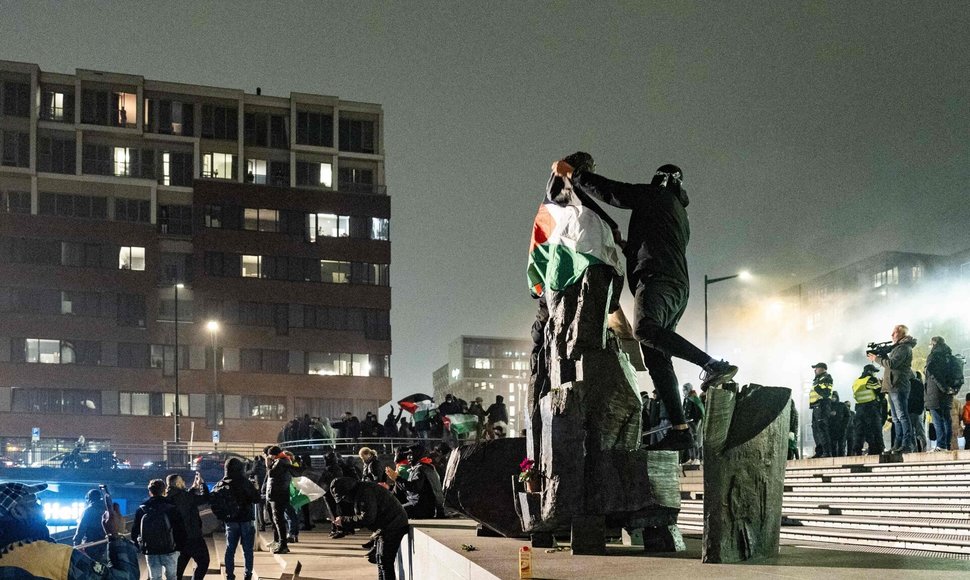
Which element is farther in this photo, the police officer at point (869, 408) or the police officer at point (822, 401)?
the police officer at point (822, 401)

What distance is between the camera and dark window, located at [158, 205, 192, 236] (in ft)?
246

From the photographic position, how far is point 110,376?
7019 cm

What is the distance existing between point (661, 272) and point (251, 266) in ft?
230

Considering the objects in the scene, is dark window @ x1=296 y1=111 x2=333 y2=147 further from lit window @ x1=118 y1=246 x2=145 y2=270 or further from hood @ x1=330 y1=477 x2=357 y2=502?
hood @ x1=330 y1=477 x2=357 y2=502

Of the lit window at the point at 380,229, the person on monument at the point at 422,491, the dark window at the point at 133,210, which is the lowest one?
the person on monument at the point at 422,491

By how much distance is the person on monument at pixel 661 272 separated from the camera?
21.9 feet

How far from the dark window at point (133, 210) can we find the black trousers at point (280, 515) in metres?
60.6

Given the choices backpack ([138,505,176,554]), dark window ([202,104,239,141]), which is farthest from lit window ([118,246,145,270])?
backpack ([138,505,176,554])

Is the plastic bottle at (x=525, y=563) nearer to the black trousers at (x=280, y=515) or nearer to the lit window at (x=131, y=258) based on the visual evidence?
the black trousers at (x=280, y=515)

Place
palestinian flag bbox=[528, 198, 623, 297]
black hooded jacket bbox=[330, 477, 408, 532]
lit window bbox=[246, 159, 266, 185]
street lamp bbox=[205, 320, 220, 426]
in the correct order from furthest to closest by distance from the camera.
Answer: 1. lit window bbox=[246, 159, 266, 185]
2. street lamp bbox=[205, 320, 220, 426]
3. black hooded jacket bbox=[330, 477, 408, 532]
4. palestinian flag bbox=[528, 198, 623, 297]

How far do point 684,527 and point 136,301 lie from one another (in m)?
67.5

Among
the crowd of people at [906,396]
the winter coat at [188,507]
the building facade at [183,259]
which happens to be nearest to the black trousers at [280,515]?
the winter coat at [188,507]

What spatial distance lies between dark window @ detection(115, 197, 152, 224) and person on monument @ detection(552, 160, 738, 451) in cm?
7203

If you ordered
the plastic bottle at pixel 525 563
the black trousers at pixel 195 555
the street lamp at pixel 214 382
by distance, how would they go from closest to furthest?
the plastic bottle at pixel 525 563
the black trousers at pixel 195 555
the street lamp at pixel 214 382
